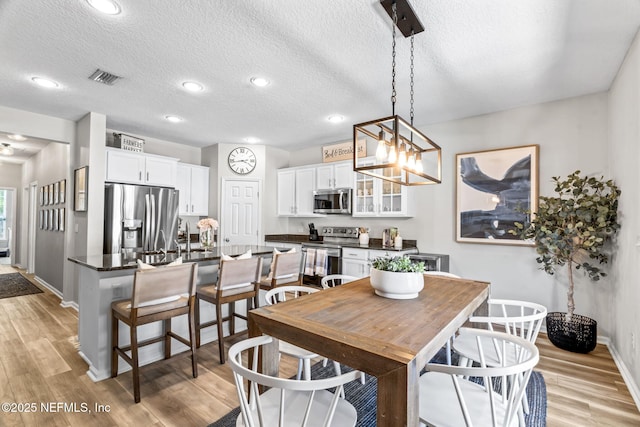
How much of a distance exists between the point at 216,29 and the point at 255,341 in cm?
209

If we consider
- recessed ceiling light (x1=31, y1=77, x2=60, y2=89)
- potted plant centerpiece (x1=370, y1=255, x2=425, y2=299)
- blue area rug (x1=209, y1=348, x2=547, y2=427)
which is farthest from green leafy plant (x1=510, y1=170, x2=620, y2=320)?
recessed ceiling light (x1=31, y1=77, x2=60, y2=89)

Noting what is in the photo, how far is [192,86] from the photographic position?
3.20 meters

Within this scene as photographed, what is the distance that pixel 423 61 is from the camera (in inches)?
104

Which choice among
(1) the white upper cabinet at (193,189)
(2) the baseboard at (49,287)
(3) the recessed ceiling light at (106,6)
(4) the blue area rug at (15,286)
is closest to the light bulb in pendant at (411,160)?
(3) the recessed ceiling light at (106,6)

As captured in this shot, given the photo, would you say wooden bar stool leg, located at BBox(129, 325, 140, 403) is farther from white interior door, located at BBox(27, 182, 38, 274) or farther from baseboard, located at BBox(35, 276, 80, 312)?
white interior door, located at BBox(27, 182, 38, 274)

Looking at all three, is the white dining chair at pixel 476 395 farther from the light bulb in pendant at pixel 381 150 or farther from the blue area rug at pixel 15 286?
the blue area rug at pixel 15 286

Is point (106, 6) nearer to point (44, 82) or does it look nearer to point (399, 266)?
point (44, 82)

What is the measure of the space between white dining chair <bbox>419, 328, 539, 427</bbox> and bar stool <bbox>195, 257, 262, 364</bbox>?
1.76 metres

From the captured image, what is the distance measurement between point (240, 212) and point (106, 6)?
3.85 m

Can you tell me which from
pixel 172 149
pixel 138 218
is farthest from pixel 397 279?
pixel 172 149

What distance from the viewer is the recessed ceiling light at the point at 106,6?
1.98 m

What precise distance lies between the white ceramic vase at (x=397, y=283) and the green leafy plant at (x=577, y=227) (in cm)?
195

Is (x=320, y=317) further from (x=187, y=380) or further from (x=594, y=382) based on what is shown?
(x=594, y=382)

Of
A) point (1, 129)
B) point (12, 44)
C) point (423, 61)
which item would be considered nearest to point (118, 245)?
point (1, 129)
